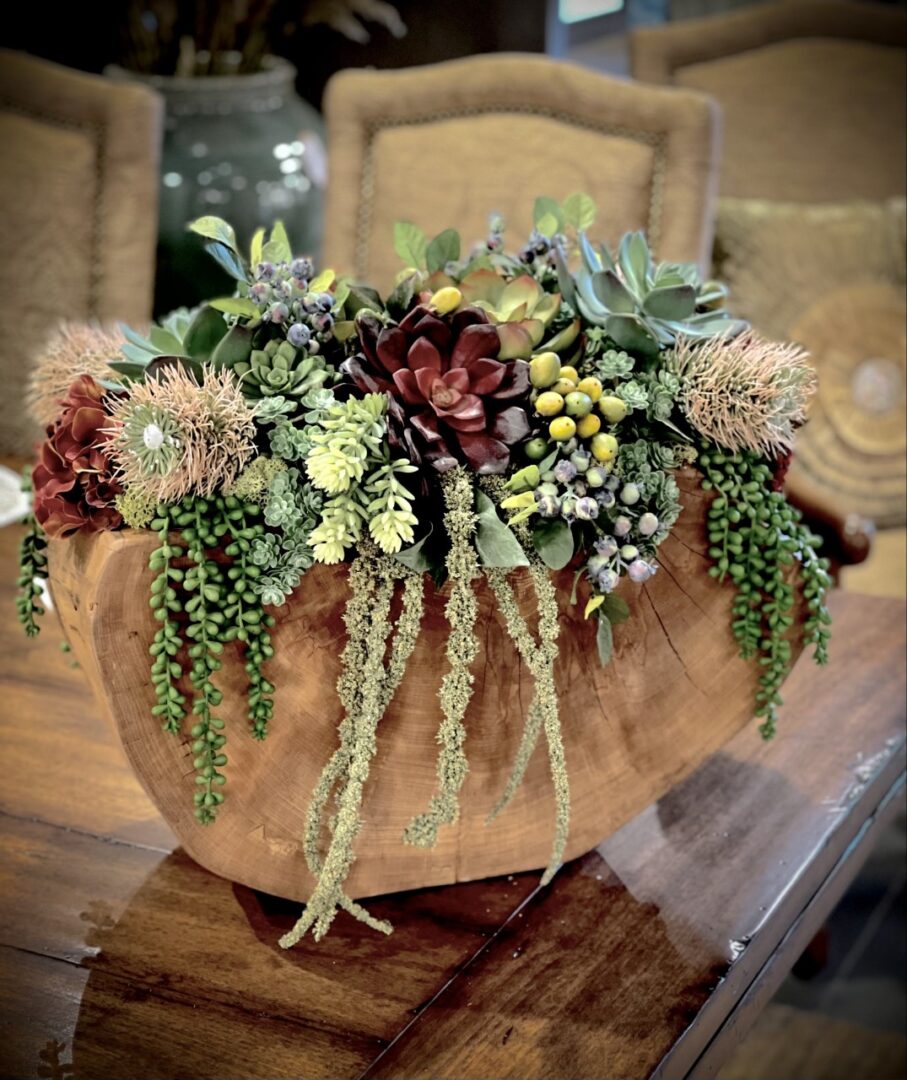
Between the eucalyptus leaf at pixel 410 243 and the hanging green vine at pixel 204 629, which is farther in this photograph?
the eucalyptus leaf at pixel 410 243

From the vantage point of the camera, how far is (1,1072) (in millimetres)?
641

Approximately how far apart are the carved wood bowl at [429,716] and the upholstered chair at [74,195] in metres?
1.18

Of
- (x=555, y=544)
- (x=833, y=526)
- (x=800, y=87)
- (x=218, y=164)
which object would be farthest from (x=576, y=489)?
(x=218, y=164)

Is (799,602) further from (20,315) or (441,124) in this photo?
(20,315)

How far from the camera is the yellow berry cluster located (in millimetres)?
695

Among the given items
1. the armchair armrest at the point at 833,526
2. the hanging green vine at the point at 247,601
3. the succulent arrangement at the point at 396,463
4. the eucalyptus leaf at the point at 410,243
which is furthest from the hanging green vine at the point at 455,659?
the armchair armrest at the point at 833,526

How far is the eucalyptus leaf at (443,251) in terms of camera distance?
0.83 metres

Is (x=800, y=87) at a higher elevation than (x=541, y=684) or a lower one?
higher

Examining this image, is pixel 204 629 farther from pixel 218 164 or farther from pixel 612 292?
pixel 218 164

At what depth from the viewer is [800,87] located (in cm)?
227

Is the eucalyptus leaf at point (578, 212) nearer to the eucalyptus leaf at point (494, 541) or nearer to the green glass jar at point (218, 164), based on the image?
the eucalyptus leaf at point (494, 541)

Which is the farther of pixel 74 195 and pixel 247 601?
pixel 74 195

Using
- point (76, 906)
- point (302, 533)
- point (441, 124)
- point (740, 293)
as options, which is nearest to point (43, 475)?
point (302, 533)

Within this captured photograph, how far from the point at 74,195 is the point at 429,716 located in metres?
1.37
